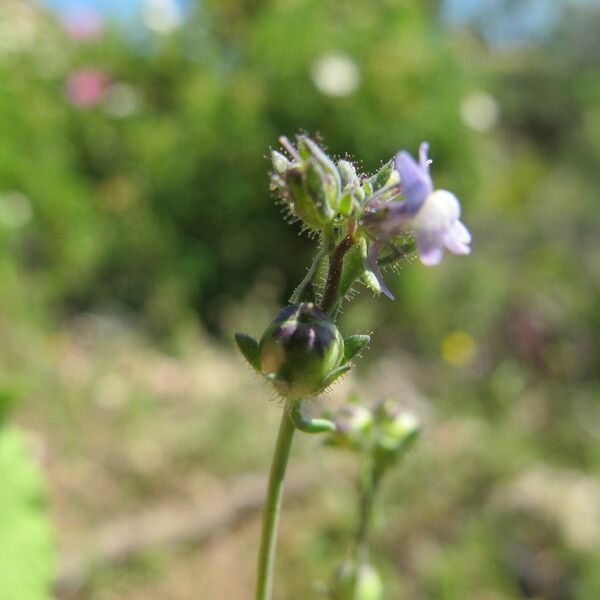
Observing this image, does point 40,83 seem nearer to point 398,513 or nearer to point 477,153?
point 477,153

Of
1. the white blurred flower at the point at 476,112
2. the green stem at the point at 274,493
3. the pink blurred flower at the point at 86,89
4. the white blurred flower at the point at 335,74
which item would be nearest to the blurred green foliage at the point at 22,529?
the green stem at the point at 274,493

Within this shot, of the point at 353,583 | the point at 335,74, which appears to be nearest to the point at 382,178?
the point at 353,583

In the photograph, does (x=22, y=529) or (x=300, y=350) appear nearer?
(x=300, y=350)

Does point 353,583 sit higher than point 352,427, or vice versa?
point 352,427

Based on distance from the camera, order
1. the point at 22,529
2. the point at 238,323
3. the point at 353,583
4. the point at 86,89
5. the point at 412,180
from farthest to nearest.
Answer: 1. the point at 86,89
2. the point at 238,323
3. the point at 22,529
4. the point at 353,583
5. the point at 412,180

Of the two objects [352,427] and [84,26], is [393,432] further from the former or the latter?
[84,26]

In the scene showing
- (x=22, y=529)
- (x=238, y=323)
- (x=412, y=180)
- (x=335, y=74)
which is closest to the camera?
(x=412, y=180)
